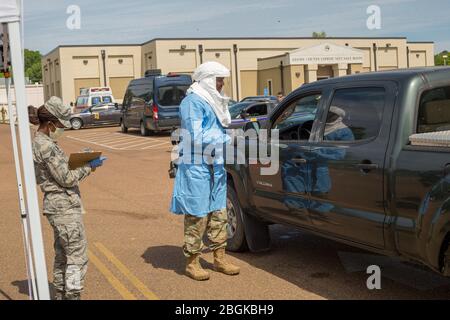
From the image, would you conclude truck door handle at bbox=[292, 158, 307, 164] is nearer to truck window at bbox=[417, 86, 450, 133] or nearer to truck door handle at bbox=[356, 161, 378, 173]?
truck door handle at bbox=[356, 161, 378, 173]

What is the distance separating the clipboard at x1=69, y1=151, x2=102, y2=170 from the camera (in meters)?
4.94

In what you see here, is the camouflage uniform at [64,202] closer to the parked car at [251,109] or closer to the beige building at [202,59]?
the parked car at [251,109]

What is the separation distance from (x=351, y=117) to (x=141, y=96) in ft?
69.4

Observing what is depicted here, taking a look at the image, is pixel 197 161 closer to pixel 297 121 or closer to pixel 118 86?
pixel 297 121

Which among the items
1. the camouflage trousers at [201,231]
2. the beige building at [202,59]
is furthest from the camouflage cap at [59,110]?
the beige building at [202,59]

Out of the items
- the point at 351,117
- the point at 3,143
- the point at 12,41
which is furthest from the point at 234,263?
the point at 3,143

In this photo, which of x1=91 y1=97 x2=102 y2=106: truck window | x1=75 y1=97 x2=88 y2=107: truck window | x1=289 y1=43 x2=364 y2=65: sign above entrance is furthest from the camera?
x1=289 y1=43 x2=364 y2=65: sign above entrance

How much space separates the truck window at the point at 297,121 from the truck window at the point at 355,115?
1.82 ft

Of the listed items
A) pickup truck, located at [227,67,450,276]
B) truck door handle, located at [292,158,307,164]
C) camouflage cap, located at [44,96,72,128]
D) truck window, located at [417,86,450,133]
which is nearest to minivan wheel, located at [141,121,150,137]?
pickup truck, located at [227,67,450,276]

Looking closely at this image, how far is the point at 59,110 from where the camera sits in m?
4.95

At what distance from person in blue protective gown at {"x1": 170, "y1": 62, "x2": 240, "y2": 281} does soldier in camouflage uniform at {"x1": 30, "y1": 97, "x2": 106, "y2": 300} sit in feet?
3.68

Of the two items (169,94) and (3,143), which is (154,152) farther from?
(3,143)

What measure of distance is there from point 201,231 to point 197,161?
692 mm
